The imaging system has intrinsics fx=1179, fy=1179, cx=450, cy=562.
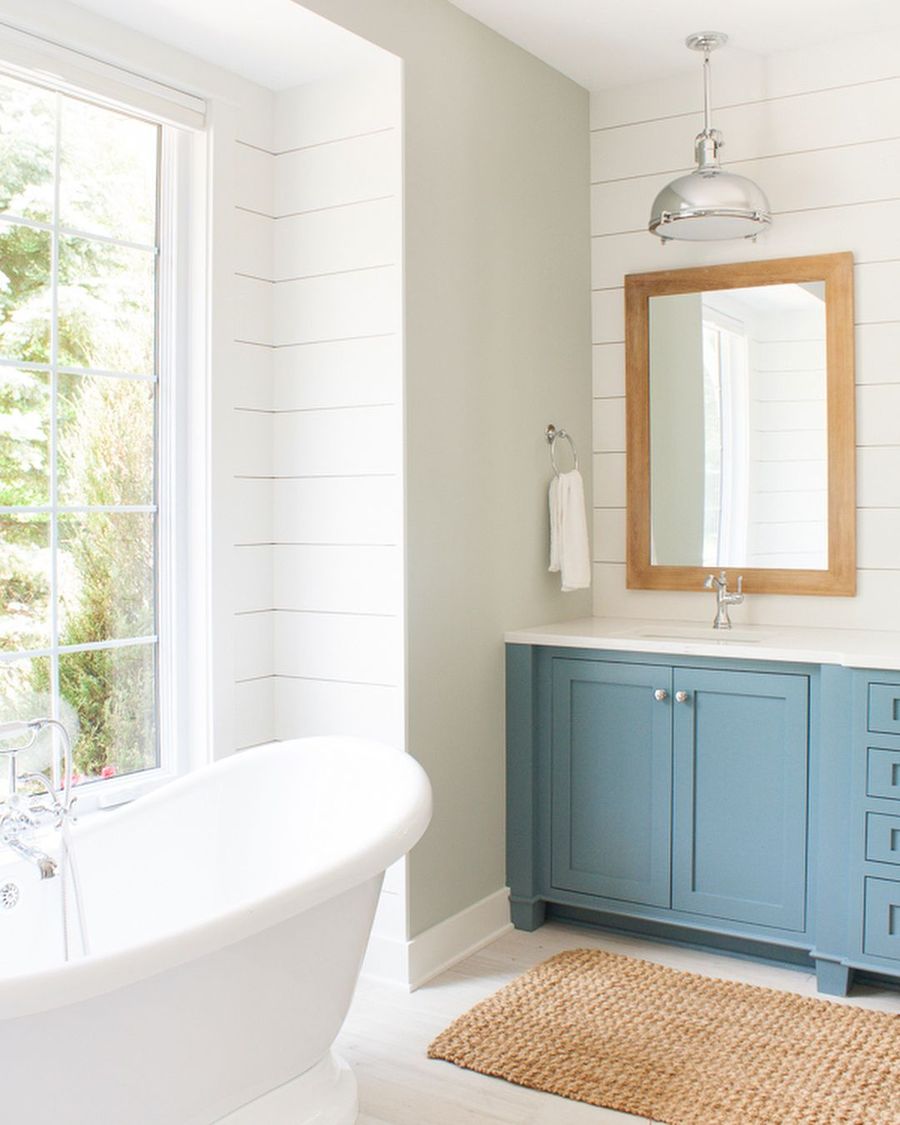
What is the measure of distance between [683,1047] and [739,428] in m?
1.88

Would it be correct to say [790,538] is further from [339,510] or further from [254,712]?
[254,712]

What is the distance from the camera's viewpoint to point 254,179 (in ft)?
10.6

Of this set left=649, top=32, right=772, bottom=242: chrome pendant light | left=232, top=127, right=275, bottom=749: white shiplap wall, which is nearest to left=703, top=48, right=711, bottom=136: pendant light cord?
left=649, top=32, right=772, bottom=242: chrome pendant light

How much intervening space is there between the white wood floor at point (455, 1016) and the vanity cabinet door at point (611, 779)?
193 millimetres

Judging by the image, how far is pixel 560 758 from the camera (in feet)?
11.5

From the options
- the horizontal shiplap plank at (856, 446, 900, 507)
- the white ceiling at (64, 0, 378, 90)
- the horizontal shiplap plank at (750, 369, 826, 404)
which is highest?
the white ceiling at (64, 0, 378, 90)

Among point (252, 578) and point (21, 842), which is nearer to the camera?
point (21, 842)

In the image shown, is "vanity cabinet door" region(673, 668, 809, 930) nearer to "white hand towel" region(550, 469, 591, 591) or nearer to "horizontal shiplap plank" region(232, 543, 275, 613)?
"white hand towel" region(550, 469, 591, 591)

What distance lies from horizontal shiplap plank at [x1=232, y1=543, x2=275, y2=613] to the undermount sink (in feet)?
3.61

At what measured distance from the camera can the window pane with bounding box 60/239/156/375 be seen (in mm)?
2779

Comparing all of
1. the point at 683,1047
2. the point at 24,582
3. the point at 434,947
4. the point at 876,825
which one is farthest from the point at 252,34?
the point at 683,1047

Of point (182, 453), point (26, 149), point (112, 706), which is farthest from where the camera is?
Result: point (182, 453)

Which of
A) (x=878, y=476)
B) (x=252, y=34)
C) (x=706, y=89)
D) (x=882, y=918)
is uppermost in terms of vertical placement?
(x=706, y=89)

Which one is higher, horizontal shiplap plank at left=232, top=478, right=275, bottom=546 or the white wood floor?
horizontal shiplap plank at left=232, top=478, right=275, bottom=546
